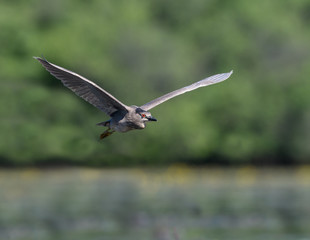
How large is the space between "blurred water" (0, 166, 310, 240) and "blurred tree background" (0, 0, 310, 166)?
6.68 feet

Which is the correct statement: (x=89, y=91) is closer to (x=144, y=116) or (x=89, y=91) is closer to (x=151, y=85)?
(x=144, y=116)

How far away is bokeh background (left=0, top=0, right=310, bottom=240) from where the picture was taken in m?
25.5

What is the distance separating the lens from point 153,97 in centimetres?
2784

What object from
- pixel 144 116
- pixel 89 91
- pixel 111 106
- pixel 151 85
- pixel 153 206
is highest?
pixel 151 85

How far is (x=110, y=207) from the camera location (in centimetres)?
1755

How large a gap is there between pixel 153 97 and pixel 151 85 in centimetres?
100

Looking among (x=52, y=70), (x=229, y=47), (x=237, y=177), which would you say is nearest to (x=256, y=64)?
(x=229, y=47)

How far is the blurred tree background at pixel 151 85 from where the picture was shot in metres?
27.6

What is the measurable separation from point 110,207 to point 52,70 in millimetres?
9054

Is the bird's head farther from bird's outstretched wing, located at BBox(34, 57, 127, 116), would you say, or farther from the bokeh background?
the bokeh background

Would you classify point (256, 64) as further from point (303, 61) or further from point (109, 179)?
point (109, 179)

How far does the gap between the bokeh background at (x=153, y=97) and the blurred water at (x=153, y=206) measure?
7.0 inches

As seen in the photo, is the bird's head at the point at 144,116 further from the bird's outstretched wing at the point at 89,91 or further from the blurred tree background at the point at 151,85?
the blurred tree background at the point at 151,85

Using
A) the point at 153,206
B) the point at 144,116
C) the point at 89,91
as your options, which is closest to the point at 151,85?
the point at 153,206
